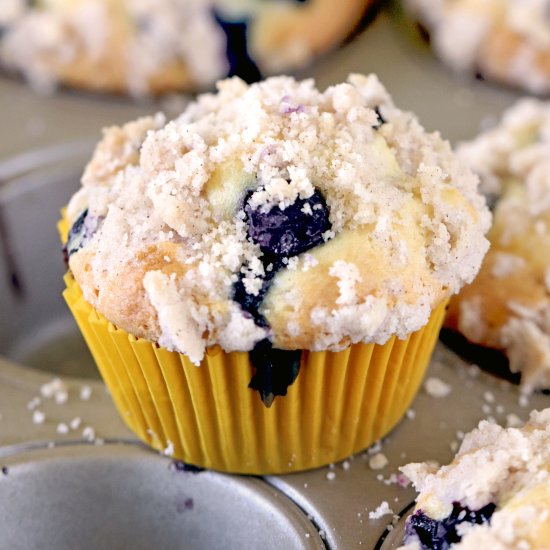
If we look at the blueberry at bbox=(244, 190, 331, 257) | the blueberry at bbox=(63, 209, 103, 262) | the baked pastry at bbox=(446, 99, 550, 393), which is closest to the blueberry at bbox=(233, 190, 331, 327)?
the blueberry at bbox=(244, 190, 331, 257)

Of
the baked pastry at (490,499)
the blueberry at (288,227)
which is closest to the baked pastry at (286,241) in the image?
the blueberry at (288,227)

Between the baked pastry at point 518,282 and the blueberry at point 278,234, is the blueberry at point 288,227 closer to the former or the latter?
the blueberry at point 278,234

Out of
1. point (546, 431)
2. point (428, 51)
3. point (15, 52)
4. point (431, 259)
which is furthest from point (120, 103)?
point (546, 431)

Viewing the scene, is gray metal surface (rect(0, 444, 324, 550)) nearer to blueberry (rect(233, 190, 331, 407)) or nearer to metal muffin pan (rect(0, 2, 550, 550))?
metal muffin pan (rect(0, 2, 550, 550))

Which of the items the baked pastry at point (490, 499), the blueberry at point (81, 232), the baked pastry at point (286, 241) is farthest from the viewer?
the blueberry at point (81, 232)

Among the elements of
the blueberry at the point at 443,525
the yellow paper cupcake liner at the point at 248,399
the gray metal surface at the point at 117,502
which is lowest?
the gray metal surface at the point at 117,502

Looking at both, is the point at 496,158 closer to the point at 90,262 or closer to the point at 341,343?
the point at 341,343
